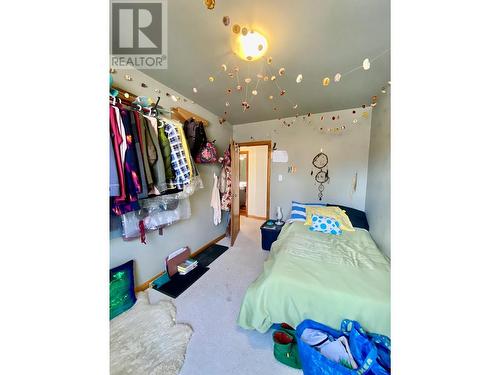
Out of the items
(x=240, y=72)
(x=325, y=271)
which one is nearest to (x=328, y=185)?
(x=325, y=271)

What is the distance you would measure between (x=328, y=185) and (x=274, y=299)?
232 cm

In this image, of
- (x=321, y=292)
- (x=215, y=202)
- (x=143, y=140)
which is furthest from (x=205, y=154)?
(x=321, y=292)

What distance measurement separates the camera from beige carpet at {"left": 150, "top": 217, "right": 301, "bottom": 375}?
1.17 meters

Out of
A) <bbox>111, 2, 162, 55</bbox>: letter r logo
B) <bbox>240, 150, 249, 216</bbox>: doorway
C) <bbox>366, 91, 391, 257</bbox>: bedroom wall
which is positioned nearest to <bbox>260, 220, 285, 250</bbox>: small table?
<bbox>366, 91, 391, 257</bbox>: bedroom wall

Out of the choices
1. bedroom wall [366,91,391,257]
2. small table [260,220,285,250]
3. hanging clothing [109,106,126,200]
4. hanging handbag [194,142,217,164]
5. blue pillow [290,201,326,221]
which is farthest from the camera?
small table [260,220,285,250]

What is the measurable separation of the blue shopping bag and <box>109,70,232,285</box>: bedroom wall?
169 centimetres

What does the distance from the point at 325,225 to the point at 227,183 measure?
1695mm

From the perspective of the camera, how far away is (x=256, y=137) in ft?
11.5

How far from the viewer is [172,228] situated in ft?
7.34

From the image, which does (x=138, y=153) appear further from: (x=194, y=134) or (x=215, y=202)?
(x=215, y=202)

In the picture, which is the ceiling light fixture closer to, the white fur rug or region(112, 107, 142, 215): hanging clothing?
region(112, 107, 142, 215): hanging clothing

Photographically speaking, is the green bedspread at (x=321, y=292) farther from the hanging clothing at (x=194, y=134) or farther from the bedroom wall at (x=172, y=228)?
the hanging clothing at (x=194, y=134)
